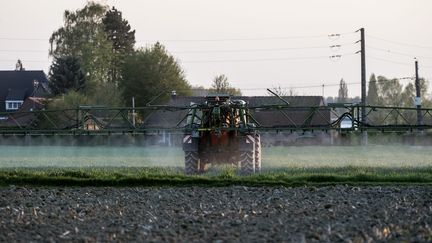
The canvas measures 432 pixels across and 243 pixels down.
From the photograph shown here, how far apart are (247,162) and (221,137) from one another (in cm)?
135

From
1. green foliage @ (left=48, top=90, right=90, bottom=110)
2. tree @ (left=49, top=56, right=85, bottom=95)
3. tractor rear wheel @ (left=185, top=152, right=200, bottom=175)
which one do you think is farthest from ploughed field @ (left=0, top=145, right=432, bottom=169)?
tree @ (left=49, top=56, right=85, bottom=95)

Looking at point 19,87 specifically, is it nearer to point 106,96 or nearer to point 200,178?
point 106,96

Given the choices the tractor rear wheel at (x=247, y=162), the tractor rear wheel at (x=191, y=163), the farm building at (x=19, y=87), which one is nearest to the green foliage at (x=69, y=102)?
the farm building at (x=19, y=87)

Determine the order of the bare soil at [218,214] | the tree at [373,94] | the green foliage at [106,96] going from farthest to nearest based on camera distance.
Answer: the tree at [373,94] < the green foliage at [106,96] < the bare soil at [218,214]

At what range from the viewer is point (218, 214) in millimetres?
15578

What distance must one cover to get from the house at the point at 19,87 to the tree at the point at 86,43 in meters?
12.6

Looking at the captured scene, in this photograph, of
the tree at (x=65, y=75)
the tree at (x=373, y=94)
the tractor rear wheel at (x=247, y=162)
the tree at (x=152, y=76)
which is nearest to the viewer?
the tractor rear wheel at (x=247, y=162)

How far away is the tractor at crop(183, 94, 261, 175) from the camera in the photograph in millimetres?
26641

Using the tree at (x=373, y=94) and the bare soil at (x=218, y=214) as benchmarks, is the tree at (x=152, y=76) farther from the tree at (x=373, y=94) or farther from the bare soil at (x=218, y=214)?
the bare soil at (x=218, y=214)

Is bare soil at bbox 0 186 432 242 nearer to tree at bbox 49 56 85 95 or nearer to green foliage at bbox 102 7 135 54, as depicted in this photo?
tree at bbox 49 56 85 95

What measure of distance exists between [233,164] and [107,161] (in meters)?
8.10

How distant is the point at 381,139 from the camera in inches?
2100

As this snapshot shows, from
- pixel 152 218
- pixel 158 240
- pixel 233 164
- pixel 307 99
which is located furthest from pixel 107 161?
pixel 307 99

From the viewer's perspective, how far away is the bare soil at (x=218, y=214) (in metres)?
12.5
